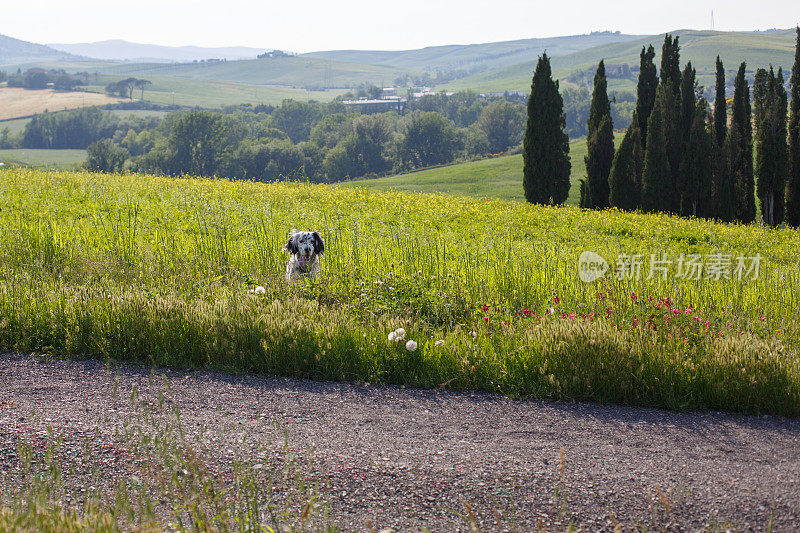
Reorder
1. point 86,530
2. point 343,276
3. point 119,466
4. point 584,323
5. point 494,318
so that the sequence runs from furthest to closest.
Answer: point 343,276 → point 494,318 → point 584,323 → point 119,466 → point 86,530

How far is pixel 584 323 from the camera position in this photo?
581cm

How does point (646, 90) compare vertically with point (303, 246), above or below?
above

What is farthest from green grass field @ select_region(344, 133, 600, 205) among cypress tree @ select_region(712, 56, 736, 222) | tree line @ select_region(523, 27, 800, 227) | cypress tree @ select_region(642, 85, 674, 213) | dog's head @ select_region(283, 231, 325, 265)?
dog's head @ select_region(283, 231, 325, 265)

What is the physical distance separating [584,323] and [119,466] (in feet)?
13.9

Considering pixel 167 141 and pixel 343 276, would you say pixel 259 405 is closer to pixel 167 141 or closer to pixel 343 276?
pixel 343 276

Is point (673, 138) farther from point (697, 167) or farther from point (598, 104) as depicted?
point (598, 104)

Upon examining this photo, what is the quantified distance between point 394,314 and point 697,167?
32100 mm

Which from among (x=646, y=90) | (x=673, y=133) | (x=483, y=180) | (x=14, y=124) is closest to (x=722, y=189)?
(x=673, y=133)

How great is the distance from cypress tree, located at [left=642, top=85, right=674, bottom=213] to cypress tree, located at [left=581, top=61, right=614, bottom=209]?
3.69m

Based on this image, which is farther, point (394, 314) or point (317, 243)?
point (317, 243)

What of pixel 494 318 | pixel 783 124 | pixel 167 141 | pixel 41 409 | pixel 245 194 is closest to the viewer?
pixel 41 409

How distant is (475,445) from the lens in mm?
4211

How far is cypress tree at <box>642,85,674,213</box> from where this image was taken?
32812 millimetres

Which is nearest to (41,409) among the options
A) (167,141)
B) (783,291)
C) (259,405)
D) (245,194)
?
(259,405)
